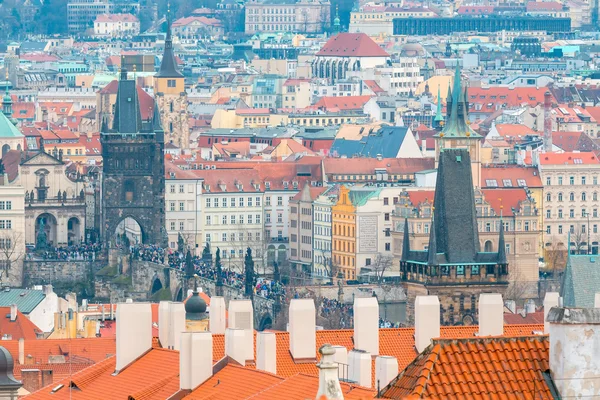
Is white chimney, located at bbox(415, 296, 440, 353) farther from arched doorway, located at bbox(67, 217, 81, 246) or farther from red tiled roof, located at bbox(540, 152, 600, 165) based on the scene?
red tiled roof, located at bbox(540, 152, 600, 165)

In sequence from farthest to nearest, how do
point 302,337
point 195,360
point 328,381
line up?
point 302,337 < point 195,360 < point 328,381

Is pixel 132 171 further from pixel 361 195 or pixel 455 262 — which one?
pixel 455 262

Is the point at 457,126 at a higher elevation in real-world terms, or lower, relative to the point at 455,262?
higher

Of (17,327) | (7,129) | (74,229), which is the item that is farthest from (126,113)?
(17,327)

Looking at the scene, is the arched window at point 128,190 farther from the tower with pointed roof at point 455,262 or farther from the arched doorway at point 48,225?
the tower with pointed roof at point 455,262

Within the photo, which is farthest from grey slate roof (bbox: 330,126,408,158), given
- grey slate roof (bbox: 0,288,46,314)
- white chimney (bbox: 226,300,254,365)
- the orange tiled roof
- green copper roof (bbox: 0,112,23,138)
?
the orange tiled roof

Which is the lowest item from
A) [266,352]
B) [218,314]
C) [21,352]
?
[21,352]

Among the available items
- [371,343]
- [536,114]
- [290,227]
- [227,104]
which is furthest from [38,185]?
[371,343]

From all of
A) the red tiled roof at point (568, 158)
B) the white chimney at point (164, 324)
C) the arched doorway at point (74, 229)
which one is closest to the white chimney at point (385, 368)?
the white chimney at point (164, 324)
